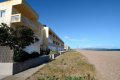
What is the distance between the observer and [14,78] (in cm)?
1369

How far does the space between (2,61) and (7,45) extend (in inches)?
86.0

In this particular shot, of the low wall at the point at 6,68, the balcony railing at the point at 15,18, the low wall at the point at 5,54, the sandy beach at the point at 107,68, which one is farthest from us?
the balcony railing at the point at 15,18

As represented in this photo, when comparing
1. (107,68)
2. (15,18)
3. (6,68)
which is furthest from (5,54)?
(107,68)

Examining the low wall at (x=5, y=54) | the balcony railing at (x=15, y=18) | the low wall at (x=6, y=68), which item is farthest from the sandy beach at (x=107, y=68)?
the balcony railing at (x=15, y=18)

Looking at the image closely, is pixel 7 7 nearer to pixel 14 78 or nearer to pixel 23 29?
pixel 23 29

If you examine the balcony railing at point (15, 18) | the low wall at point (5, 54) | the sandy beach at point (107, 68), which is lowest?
the sandy beach at point (107, 68)

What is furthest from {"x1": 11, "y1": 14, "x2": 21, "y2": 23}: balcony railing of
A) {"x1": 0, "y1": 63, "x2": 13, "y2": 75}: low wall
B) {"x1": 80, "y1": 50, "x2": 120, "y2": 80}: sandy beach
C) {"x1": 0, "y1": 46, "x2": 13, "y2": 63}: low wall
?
{"x1": 80, "y1": 50, "x2": 120, "y2": 80}: sandy beach

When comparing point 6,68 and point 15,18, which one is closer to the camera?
point 6,68

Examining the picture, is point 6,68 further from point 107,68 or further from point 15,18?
point 107,68

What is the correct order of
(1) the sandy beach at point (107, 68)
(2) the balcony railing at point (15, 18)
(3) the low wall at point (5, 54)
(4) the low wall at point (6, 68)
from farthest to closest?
(2) the balcony railing at point (15, 18)
(3) the low wall at point (5, 54)
(4) the low wall at point (6, 68)
(1) the sandy beach at point (107, 68)

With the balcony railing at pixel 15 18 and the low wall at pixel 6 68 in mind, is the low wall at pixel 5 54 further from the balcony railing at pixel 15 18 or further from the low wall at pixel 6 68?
the balcony railing at pixel 15 18

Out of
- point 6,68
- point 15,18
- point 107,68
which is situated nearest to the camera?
point 6,68

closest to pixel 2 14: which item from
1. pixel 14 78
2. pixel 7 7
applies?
pixel 7 7

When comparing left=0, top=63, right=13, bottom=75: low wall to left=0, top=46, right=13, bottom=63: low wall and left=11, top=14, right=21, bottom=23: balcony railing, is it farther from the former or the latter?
left=11, top=14, right=21, bottom=23: balcony railing
